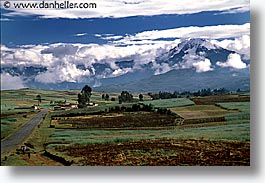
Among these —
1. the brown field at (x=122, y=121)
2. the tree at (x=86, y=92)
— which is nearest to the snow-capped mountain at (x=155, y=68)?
the tree at (x=86, y=92)

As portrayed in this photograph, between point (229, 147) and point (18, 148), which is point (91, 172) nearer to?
point (18, 148)

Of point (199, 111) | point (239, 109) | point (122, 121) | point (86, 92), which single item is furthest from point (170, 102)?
point (86, 92)

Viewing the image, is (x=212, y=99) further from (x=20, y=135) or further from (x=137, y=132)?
(x=20, y=135)

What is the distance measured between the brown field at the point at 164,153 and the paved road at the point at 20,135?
22 cm

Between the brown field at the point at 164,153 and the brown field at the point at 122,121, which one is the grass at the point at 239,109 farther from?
the brown field at the point at 122,121

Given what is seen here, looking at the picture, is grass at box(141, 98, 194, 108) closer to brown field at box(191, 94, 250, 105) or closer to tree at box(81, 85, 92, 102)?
brown field at box(191, 94, 250, 105)

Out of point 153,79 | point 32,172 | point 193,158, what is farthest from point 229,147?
point 32,172

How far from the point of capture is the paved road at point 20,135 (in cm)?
356

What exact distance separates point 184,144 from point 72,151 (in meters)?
0.70

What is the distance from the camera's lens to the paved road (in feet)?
11.7

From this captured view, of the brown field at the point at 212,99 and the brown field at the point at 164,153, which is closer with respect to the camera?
the brown field at the point at 164,153

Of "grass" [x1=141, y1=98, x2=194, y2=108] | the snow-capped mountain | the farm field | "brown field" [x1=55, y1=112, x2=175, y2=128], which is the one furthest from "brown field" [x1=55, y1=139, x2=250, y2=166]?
the snow-capped mountain

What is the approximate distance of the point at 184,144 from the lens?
3.52 meters

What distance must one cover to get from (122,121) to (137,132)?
0.12 m
